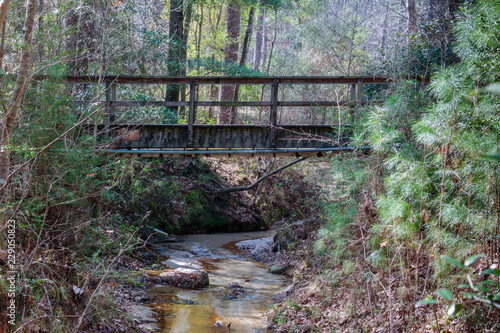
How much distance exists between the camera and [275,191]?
14.5 metres

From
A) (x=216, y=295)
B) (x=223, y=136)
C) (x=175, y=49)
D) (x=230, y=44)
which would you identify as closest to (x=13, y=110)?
(x=223, y=136)

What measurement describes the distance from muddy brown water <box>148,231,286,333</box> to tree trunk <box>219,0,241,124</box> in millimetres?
5511

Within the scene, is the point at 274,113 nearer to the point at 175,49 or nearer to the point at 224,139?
the point at 224,139

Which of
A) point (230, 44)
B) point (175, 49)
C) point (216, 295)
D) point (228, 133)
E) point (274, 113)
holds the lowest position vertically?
point (216, 295)

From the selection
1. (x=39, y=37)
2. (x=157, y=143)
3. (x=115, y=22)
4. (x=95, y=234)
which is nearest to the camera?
(x=95, y=234)

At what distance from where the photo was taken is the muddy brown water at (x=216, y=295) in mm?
6219

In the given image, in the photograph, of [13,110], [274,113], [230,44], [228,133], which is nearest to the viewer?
[13,110]

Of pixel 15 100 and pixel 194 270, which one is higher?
pixel 15 100

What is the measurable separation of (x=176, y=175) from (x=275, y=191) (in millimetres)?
3585

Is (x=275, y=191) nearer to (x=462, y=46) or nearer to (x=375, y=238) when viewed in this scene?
(x=375, y=238)

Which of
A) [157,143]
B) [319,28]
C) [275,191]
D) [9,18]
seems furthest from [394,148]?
[319,28]

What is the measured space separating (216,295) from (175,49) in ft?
23.8

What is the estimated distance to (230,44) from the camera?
16547 millimetres

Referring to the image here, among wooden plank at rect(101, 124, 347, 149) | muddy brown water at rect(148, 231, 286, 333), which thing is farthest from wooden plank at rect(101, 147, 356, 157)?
muddy brown water at rect(148, 231, 286, 333)
